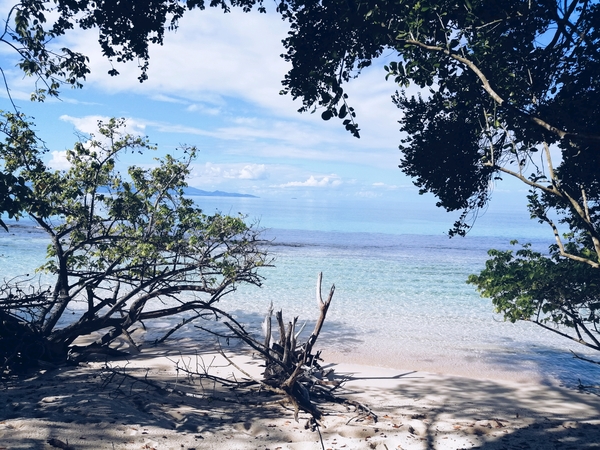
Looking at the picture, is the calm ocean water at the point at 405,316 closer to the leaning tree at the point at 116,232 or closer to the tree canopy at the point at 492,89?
the leaning tree at the point at 116,232

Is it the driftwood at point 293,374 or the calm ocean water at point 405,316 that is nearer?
the driftwood at point 293,374

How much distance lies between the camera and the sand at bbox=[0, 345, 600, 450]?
18.0 feet

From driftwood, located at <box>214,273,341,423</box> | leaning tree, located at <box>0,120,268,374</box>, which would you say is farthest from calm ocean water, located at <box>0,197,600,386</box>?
driftwood, located at <box>214,273,341,423</box>

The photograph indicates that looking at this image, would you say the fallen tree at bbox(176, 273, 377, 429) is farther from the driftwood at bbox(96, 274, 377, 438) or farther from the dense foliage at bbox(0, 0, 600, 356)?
the dense foliage at bbox(0, 0, 600, 356)

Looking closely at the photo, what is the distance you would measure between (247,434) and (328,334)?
8.58m

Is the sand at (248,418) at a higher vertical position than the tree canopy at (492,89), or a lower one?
lower

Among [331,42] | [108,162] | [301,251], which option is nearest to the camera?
[331,42]

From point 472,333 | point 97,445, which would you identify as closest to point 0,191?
point 97,445

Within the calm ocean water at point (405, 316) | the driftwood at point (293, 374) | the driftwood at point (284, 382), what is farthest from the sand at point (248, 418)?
the calm ocean water at point (405, 316)

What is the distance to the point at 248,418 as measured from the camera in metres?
6.64

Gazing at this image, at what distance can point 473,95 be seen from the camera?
22.0 feet

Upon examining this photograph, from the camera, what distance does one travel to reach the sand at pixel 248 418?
5500 millimetres

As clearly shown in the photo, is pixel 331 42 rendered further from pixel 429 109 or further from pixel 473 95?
pixel 429 109

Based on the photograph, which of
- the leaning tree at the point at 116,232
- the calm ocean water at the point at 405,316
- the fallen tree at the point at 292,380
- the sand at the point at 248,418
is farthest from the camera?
the calm ocean water at the point at 405,316
